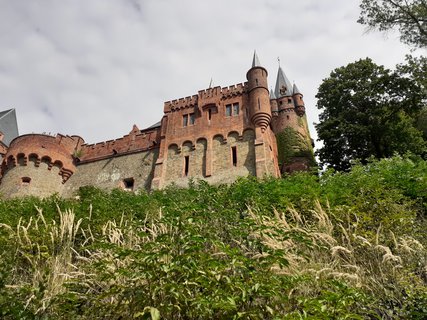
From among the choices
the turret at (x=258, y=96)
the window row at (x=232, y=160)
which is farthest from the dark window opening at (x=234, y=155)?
the turret at (x=258, y=96)

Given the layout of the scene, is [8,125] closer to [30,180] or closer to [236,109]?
[30,180]

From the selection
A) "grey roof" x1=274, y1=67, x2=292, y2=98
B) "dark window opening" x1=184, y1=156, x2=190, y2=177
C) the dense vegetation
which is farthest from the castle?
the dense vegetation

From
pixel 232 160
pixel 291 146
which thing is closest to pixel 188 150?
pixel 232 160

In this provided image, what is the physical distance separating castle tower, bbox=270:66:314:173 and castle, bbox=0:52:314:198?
0.22 feet

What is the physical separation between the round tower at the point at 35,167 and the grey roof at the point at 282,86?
17.3m

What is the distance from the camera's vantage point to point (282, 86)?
29.2 meters

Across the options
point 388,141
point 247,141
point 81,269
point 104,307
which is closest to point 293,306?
point 104,307

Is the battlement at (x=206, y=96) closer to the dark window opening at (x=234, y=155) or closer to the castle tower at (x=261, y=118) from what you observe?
the castle tower at (x=261, y=118)

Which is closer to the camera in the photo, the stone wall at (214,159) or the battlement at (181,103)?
the stone wall at (214,159)

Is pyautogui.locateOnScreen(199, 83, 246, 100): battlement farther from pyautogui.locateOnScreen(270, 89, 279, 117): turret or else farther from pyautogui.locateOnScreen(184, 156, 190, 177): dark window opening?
pyautogui.locateOnScreen(184, 156, 190, 177): dark window opening

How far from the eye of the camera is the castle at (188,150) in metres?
21.7

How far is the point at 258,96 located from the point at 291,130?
3.75 m

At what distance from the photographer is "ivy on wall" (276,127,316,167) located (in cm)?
2334

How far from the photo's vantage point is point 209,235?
4.71 metres
